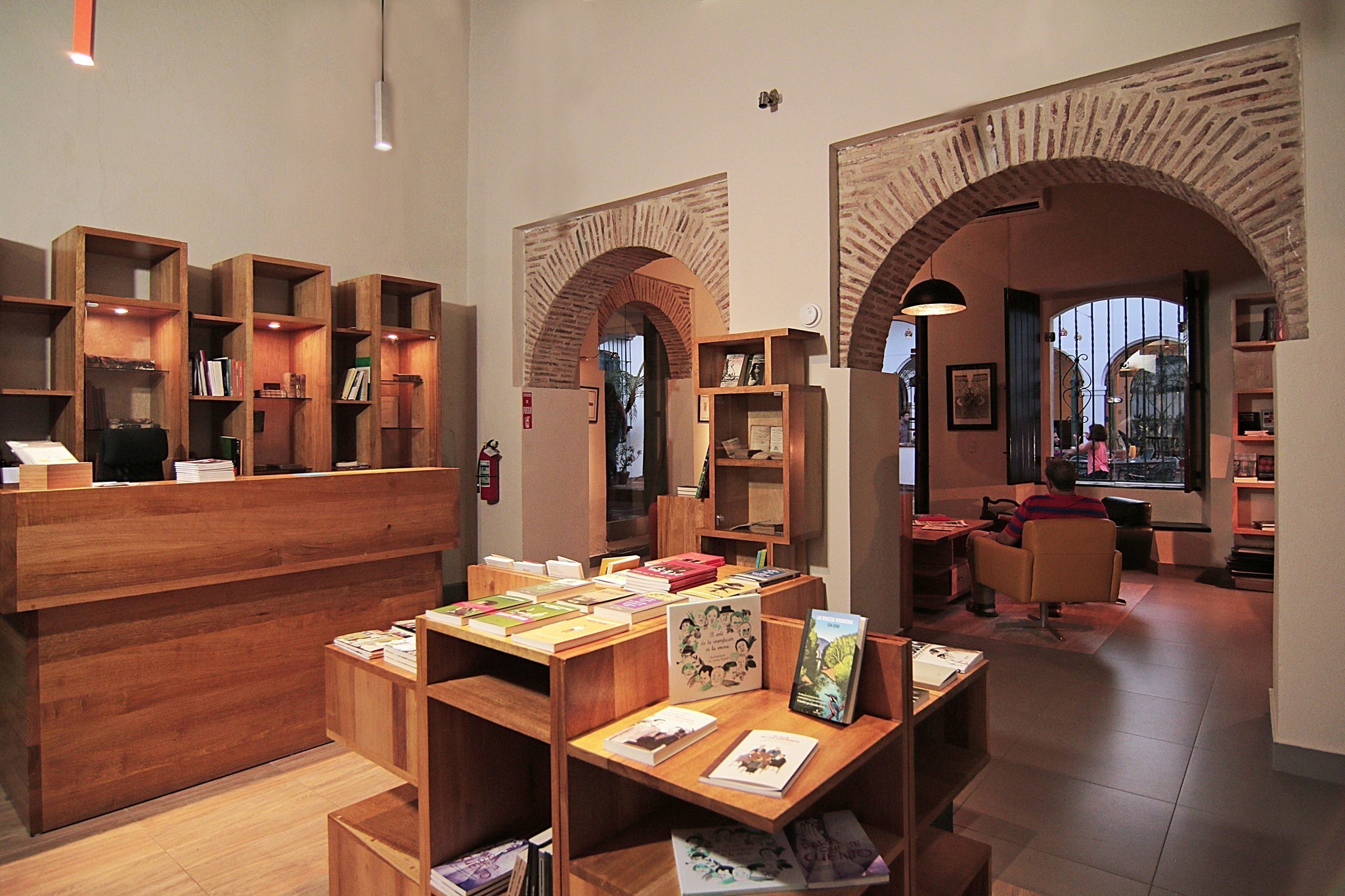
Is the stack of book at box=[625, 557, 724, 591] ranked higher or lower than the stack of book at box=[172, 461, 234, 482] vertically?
lower

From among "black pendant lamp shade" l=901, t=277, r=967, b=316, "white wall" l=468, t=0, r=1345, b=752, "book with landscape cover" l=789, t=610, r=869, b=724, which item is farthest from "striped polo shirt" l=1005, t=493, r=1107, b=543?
"book with landscape cover" l=789, t=610, r=869, b=724

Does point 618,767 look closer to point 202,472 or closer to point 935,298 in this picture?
point 202,472

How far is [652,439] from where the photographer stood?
1065cm

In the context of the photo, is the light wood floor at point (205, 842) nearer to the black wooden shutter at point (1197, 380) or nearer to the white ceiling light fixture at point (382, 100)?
the white ceiling light fixture at point (382, 100)

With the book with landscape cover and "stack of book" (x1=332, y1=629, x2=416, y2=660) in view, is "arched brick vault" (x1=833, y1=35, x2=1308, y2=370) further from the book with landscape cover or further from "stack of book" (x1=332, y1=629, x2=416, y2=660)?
"stack of book" (x1=332, y1=629, x2=416, y2=660)

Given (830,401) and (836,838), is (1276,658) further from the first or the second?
(836,838)

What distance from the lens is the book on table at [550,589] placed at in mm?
2396

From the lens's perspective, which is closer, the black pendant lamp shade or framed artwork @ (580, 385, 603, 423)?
the black pendant lamp shade

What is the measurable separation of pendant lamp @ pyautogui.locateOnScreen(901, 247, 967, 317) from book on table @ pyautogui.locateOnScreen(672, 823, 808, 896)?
5.73m

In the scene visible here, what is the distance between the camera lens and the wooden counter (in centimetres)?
317

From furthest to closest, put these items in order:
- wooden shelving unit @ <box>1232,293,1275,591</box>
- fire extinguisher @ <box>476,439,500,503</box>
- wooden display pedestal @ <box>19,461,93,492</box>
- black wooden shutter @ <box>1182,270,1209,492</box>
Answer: black wooden shutter @ <box>1182,270,1209,492</box> < wooden shelving unit @ <box>1232,293,1275,591</box> < fire extinguisher @ <box>476,439,500,503</box> < wooden display pedestal @ <box>19,461,93,492</box>

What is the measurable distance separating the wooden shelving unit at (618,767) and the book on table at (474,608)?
5cm

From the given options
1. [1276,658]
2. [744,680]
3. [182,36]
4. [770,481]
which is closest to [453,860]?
[744,680]

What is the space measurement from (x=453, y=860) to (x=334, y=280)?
15.6ft
